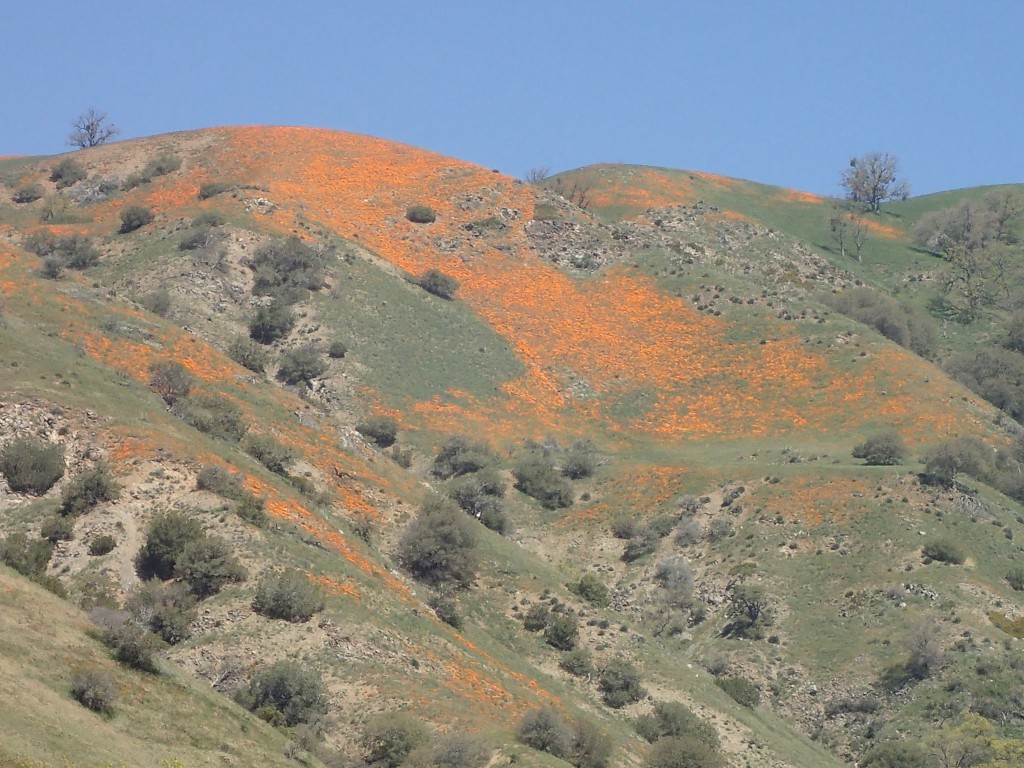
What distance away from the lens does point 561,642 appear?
4953 centimetres

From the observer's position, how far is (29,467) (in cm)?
4122

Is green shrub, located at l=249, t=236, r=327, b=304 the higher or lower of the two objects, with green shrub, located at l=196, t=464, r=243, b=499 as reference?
higher

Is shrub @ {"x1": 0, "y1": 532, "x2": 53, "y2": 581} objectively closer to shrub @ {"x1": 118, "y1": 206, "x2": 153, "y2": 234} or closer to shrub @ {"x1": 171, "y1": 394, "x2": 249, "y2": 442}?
shrub @ {"x1": 171, "y1": 394, "x2": 249, "y2": 442}

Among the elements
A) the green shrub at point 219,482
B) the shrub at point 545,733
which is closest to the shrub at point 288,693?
the shrub at point 545,733

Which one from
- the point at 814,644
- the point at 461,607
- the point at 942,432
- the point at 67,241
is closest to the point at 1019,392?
the point at 942,432

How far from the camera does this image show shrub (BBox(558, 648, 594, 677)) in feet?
159

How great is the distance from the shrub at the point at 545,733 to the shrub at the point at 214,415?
1868 cm

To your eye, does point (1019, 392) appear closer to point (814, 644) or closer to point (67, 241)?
point (814, 644)

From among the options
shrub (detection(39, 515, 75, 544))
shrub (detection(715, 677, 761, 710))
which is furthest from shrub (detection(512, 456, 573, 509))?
Result: shrub (detection(39, 515, 75, 544))

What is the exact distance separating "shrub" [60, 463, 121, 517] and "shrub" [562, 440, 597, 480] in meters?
35.0

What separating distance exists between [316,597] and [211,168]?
67689mm

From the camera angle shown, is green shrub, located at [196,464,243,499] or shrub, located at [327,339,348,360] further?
shrub, located at [327,339,348,360]

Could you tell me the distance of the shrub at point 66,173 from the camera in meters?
98.8

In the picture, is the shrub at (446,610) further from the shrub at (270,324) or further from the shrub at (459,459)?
the shrub at (270,324)
